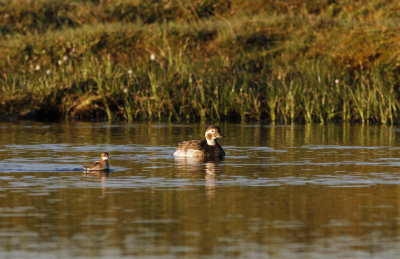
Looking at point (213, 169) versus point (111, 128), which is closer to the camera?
point (213, 169)

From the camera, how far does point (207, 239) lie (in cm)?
985

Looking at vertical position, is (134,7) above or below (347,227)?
above

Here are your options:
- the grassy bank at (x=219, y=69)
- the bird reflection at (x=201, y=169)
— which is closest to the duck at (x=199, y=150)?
the bird reflection at (x=201, y=169)

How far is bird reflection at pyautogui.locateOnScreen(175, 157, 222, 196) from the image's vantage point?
14.5 metres

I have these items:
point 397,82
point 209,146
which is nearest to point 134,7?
point 397,82

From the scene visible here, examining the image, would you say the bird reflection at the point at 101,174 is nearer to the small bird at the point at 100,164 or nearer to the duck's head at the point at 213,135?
the small bird at the point at 100,164

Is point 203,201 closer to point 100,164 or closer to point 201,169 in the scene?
point 100,164

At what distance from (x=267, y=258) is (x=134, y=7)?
38.4m

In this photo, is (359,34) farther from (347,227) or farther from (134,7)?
(347,227)

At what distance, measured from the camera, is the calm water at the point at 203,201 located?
9547mm

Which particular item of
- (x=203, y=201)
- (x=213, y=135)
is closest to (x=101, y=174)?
(x=203, y=201)

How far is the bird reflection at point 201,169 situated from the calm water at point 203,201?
38 mm

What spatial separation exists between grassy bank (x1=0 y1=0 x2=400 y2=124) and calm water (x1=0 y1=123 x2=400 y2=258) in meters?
7.12

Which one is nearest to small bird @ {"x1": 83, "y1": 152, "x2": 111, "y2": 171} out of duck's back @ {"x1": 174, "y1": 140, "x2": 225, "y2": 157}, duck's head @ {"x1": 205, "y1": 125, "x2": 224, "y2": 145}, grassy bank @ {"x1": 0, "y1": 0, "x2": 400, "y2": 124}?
duck's back @ {"x1": 174, "y1": 140, "x2": 225, "y2": 157}
